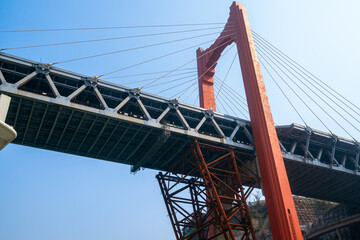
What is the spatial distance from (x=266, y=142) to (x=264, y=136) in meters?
0.47

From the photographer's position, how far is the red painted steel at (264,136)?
730 inches

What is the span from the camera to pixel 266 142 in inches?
831

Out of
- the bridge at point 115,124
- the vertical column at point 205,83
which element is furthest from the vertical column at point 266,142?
the vertical column at point 205,83

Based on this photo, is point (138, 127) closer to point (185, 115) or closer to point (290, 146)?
point (185, 115)

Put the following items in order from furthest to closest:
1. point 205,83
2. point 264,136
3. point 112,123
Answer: point 205,83 → point 264,136 → point 112,123

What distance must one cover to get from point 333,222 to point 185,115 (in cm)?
3007

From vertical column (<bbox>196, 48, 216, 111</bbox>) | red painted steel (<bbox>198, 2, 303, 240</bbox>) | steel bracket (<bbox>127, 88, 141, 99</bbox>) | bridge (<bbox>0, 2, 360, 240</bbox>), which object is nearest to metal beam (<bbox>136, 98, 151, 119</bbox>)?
bridge (<bbox>0, 2, 360, 240</bbox>)

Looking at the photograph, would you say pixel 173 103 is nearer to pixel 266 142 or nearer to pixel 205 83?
pixel 266 142

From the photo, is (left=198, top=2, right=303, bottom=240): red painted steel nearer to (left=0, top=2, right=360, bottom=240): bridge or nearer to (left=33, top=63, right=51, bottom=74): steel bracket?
(left=0, top=2, right=360, bottom=240): bridge

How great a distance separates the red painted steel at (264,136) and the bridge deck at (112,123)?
2636 mm

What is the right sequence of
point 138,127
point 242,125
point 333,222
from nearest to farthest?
point 138,127 < point 242,125 < point 333,222

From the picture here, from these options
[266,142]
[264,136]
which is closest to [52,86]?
[264,136]

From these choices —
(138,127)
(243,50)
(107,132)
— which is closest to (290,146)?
(243,50)

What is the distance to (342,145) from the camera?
29.4 meters
